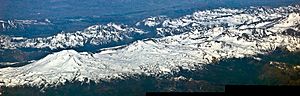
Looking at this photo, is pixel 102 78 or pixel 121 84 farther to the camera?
pixel 102 78

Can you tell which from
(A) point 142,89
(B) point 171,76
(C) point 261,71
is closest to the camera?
(A) point 142,89

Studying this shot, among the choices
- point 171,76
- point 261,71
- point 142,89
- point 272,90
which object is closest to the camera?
point 272,90

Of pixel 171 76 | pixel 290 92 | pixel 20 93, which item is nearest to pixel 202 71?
pixel 171 76

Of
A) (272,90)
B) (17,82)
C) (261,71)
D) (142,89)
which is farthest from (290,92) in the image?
(17,82)

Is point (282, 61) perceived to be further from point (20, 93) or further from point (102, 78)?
point (20, 93)

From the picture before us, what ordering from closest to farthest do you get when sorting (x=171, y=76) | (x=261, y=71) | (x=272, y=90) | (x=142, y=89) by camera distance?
1. (x=272, y=90)
2. (x=142, y=89)
3. (x=261, y=71)
4. (x=171, y=76)

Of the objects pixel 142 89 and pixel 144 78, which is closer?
pixel 142 89

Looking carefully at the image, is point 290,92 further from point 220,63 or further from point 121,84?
point 220,63

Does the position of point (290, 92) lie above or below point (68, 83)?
above

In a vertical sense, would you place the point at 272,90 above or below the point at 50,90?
above
